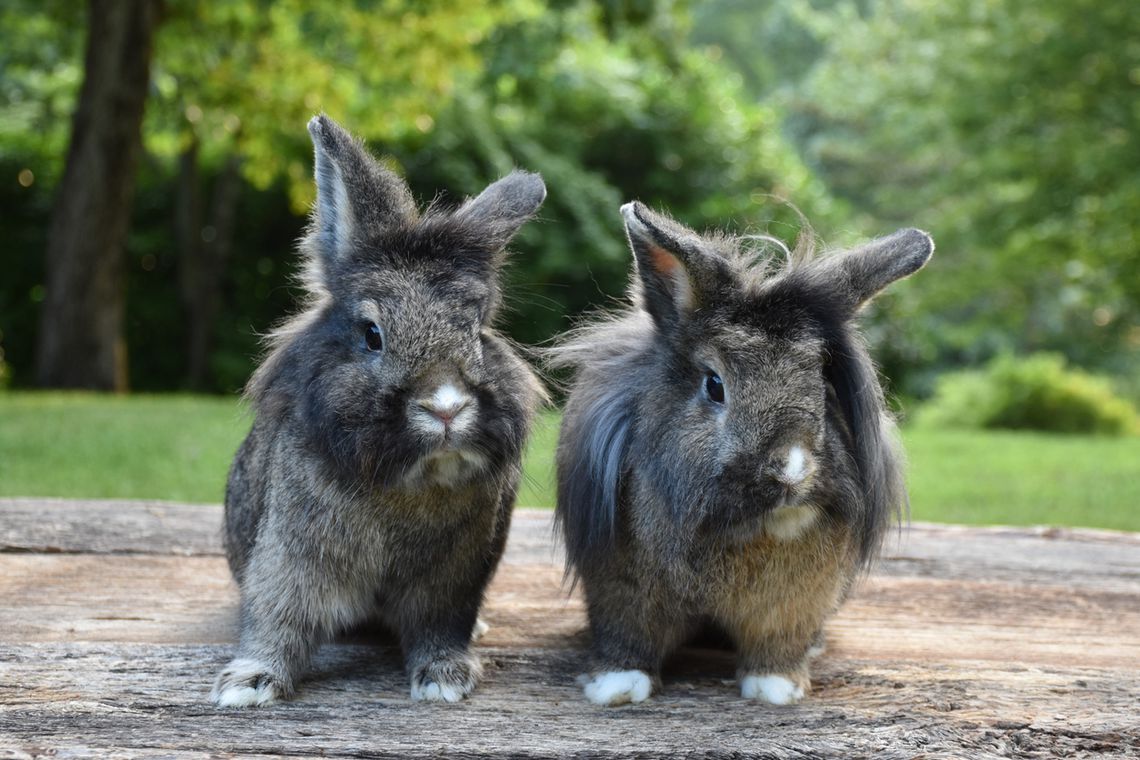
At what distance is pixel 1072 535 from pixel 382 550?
3.35 metres

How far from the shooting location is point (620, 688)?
10.3ft

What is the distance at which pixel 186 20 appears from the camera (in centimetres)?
1141

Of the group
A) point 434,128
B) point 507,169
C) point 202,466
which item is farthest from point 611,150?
point 202,466

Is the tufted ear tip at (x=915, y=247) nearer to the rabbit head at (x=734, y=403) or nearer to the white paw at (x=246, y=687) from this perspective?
the rabbit head at (x=734, y=403)

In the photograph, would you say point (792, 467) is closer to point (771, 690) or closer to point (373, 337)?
point (771, 690)

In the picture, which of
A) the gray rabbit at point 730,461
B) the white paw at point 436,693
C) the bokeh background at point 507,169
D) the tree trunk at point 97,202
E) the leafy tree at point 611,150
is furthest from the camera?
the leafy tree at point 611,150

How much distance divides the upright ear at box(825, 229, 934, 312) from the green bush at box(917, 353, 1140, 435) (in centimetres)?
1123

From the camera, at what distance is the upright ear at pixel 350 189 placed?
2.99m

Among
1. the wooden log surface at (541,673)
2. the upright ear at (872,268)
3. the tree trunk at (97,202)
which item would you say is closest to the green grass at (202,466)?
the tree trunk at (97,202)

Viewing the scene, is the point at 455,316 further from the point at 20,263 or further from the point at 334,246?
the point at 20,263

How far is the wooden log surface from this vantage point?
286cm

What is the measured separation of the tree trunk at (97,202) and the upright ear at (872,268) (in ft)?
30.1

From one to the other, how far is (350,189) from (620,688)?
1.49 m

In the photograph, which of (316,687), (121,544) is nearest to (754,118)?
(121,544)
